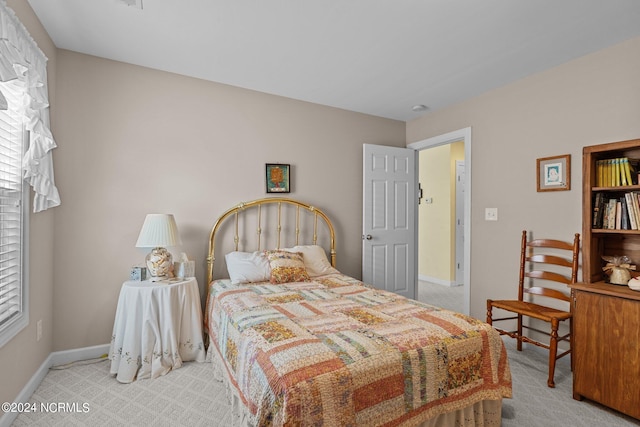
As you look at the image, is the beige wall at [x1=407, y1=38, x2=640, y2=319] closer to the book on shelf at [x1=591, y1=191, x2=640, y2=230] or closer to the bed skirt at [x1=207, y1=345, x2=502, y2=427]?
the book on shelf at [x1=591, y1=191, x2=640, y2=230]

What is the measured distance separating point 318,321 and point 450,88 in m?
2.69

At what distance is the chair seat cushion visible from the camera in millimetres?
2463

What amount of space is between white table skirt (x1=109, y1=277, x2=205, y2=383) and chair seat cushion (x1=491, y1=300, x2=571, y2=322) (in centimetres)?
266

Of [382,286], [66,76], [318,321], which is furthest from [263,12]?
[382,286]

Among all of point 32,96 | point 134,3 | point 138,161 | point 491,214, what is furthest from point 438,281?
point 32,96

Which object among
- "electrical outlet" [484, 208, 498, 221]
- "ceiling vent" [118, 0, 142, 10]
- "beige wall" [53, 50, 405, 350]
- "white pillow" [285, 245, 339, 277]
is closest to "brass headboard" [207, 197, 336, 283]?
"beige wall" [53, 50, 405, 350]

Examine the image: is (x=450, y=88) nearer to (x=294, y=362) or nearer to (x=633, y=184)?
(x=633, y=184)

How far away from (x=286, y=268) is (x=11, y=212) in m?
1.93

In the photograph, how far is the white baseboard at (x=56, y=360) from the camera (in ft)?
6.96

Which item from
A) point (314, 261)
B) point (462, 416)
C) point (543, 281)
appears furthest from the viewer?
point (314, 261)

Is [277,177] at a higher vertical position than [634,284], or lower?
higher

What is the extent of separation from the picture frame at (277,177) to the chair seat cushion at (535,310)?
7.52 feet

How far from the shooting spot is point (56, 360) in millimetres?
2643

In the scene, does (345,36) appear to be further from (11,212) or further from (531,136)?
(11,212)
